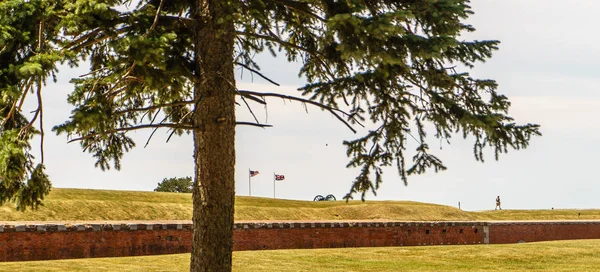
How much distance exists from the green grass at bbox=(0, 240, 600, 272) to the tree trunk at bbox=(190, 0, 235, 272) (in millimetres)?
8407

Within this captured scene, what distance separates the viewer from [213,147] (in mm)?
12750

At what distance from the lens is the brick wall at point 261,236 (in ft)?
77.6

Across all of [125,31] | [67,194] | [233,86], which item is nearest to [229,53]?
[233,86]

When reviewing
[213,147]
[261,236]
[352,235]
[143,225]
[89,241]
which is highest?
[213,147]

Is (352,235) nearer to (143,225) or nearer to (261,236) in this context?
(261,236)

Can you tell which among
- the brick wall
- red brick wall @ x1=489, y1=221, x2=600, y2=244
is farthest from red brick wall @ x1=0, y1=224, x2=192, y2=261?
red brick wall @ x1=489, y1=221, x2=600, y2=244

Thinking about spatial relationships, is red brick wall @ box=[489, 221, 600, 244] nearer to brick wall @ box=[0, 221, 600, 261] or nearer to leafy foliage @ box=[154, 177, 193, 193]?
brick wall @ box=[0, 221, 600, 261]

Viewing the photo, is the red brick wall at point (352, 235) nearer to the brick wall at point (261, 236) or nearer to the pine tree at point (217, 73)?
the brick wall at point (261, 236)

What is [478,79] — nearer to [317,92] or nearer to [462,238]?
[317,92]

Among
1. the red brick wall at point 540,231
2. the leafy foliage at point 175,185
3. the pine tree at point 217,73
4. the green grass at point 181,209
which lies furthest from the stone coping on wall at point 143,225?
the leafy foliage at point 175,185

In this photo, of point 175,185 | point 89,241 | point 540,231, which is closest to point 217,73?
point 89,241

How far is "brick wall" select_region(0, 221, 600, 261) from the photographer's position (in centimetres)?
2364

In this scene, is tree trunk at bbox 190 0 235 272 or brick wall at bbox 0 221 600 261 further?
brick wall at bbox 0 221 600 261

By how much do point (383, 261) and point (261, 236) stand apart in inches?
204
